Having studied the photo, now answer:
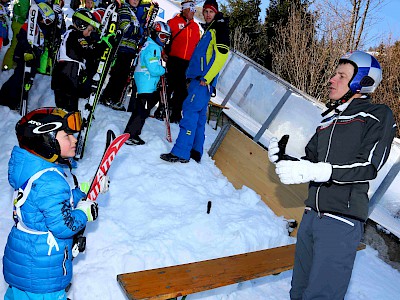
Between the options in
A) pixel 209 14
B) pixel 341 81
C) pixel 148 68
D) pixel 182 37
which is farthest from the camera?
pixel 182 37

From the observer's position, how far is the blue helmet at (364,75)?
257 centimetres

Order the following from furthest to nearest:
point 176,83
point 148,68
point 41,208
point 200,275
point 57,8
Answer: point 176,83, point 57,8, point 148,68, point 200,275, point 41,208

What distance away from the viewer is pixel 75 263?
347 centimetres

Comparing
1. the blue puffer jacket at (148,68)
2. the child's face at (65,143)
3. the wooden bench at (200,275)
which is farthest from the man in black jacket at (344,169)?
the blue puffer jacket at (148,68)

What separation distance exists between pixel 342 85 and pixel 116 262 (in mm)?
2754

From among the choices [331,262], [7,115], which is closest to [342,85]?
[331,262]

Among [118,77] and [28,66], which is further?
[118,77]

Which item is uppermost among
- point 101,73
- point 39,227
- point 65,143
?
point 65,143

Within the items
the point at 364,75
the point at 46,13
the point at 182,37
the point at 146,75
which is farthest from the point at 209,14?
the point at 364,75

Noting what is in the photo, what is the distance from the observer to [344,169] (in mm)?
2438

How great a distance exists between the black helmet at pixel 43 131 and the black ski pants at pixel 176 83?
4.82m

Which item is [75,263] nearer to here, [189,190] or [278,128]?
[189,190]

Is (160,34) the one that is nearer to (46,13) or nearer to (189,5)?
(189,5)

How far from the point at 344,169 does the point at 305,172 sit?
0.27 m
